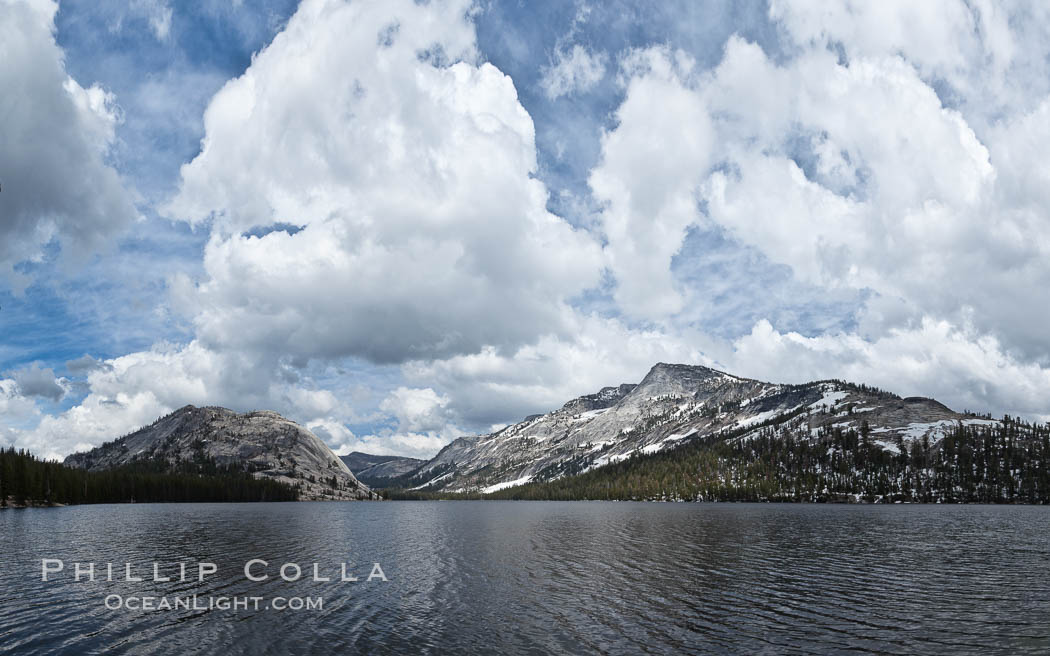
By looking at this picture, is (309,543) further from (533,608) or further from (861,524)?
(861,524)

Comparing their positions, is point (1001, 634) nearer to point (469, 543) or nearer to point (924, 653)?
point (924, 653)

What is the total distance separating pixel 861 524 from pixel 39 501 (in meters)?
255

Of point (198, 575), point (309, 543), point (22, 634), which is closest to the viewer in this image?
point (22, 634)

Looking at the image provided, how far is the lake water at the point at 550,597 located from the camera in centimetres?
3706

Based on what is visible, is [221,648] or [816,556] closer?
[221,648]

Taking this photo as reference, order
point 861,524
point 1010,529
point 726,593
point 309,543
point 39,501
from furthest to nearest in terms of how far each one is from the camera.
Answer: point 39,501 → point 861,524 → point 1010,529 → point 309,543 → point 726,593

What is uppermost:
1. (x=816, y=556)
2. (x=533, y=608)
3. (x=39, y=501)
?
(x=533, y=608)

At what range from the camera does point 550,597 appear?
51625 mm

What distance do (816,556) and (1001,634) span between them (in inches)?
1650

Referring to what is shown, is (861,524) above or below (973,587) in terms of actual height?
below

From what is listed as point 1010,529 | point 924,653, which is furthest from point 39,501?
point 1010,529

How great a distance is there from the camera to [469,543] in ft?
335

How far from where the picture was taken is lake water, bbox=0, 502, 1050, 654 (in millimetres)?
37062

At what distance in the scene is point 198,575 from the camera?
60.3 m
